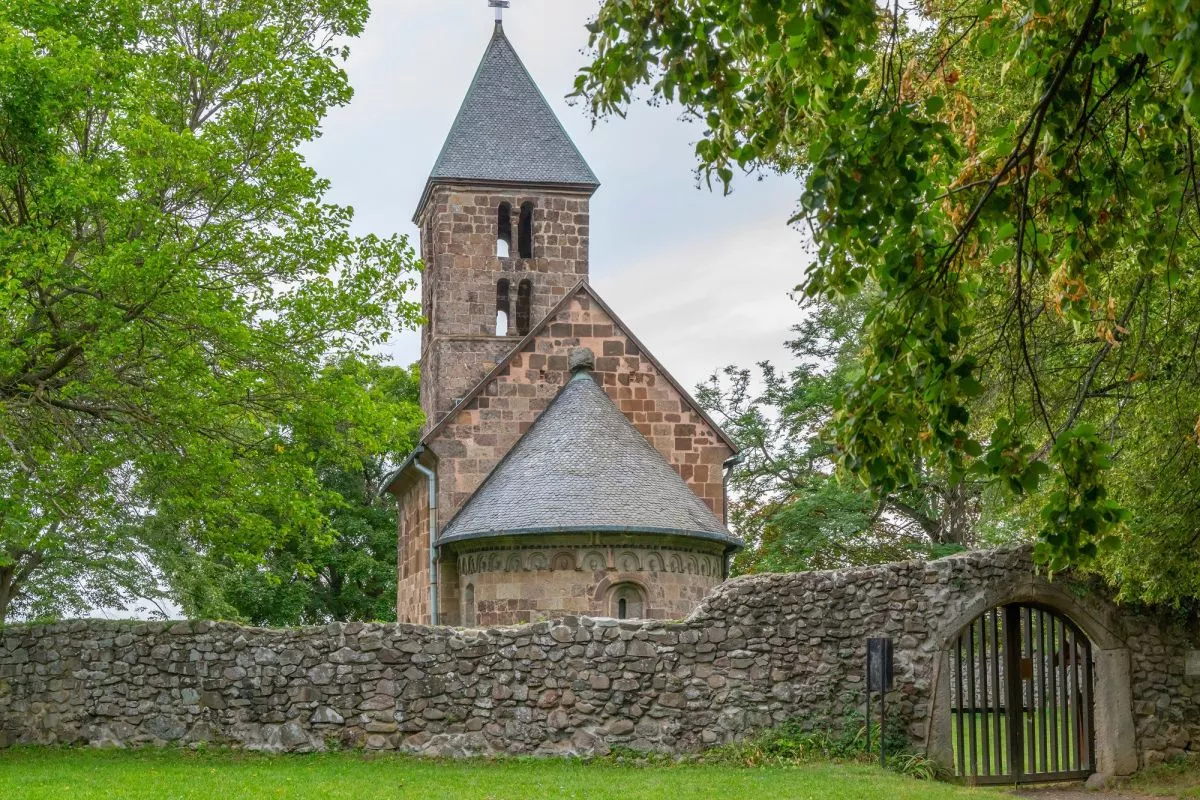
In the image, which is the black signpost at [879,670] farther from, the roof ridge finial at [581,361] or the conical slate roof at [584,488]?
the roof ridge finial at [581,361]

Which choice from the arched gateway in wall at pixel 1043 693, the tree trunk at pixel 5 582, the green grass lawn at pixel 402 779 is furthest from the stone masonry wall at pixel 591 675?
the tree trunk at pixel 5 582

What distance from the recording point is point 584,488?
20781 mm

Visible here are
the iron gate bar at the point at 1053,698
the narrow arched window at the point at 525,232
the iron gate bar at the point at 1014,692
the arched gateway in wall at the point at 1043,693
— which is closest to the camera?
the arched gateway in wall at the point at 1043,693

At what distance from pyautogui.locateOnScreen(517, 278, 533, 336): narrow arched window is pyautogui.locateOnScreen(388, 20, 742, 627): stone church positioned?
4 cm

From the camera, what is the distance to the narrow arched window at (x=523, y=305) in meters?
28.0

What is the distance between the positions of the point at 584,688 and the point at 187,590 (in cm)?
1435

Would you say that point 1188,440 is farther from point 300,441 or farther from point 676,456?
point 676,456

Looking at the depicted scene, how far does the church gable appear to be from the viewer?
23.5m

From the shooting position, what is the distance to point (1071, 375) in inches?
480

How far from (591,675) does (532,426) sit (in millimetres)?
9578

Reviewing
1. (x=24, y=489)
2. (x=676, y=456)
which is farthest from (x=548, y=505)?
(x=24, y=489)

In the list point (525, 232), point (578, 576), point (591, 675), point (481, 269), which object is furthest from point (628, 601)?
point (525, 232)

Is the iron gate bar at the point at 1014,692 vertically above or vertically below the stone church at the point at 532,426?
below

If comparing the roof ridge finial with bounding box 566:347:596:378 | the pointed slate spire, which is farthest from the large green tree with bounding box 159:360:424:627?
the pointed slate spire
